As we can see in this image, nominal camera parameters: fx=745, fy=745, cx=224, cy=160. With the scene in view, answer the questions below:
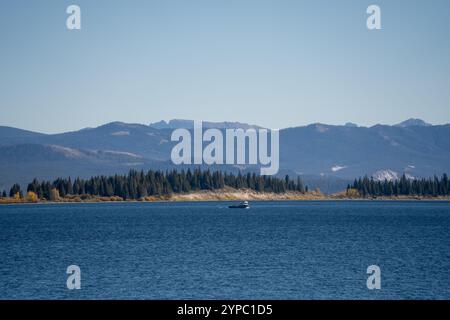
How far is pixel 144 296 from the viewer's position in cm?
7194

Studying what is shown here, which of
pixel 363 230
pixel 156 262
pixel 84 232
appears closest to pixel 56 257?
→ pixel 156 262

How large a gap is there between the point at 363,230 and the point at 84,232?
6001 cm

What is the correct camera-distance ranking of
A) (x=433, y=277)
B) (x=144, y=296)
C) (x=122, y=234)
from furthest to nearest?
(x=122, y=234)
(x=433, y=277)
(x=144, y=296)

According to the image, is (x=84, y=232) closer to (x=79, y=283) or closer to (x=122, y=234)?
(x=122, y=234)

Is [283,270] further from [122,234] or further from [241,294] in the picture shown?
[122,234]

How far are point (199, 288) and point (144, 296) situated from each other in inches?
269

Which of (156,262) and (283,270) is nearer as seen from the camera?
(283,270)
